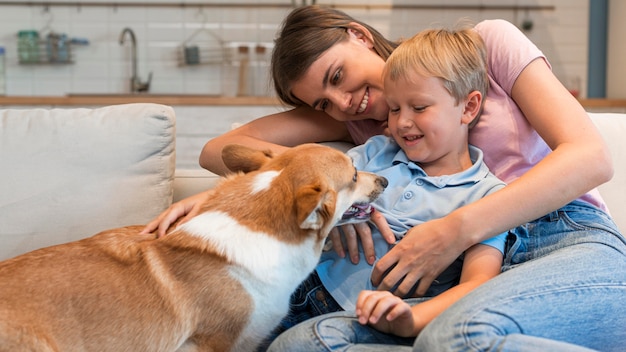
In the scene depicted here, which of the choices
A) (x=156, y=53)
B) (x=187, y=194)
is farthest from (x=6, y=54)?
(x=187, y=194)

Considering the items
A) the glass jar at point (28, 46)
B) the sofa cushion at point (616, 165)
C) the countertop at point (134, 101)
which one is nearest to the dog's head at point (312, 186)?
the sofa cushion at point (616, 165)

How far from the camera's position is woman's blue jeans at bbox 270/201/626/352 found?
1106mm

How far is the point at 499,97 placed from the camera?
171cm

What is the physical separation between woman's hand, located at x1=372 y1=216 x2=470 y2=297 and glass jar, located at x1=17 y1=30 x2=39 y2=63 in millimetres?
3970

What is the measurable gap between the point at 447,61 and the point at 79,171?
104 centimetres

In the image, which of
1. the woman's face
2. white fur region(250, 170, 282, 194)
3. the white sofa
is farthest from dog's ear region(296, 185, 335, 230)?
the white sofa

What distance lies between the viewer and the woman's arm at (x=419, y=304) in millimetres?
1241

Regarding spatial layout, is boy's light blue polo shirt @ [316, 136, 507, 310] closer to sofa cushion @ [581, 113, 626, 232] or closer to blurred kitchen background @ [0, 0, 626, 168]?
sofa cushion @ [581, 113, 626, 232]

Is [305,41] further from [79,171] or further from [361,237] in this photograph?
[79,171]

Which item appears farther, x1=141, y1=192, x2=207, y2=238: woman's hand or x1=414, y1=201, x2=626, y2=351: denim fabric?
x1=141, y1=192, x2=207, y2=238: woman's hand

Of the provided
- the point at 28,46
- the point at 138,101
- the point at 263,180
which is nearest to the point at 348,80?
the point at 263,180

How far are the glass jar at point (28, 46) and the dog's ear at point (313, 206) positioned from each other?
12.9 ft

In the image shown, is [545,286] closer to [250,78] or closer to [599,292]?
[599,292]

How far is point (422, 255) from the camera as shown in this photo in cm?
143
